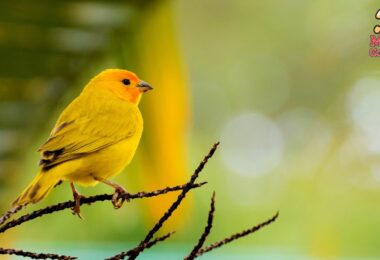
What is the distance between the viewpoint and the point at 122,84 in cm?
78

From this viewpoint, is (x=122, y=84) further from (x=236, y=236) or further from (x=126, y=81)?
(x=236, y=236)

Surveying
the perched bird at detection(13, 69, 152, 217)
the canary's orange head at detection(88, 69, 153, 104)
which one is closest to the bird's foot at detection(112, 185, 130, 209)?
the perched bird at detection(13, 69, 152, 217)

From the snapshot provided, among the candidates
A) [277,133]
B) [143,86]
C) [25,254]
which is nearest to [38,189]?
[25,254]

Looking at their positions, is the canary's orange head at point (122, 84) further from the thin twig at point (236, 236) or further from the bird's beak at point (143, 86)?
the thin twig at point (236, 236)

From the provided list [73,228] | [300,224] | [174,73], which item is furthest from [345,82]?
[174,73]

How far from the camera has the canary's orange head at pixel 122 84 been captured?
73 centimetres

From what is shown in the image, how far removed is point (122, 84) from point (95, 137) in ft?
0.30

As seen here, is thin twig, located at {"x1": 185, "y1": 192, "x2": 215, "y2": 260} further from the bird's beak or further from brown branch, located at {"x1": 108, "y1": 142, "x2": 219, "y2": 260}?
the bird's beak

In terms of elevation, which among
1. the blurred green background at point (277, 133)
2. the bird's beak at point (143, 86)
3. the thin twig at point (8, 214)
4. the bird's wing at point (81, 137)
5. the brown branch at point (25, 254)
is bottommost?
the brown branch at point (25, 254)

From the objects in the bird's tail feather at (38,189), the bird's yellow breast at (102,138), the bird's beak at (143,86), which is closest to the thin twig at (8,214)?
the bird's tail feather at (38,189)

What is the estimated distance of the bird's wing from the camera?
0.66 meters

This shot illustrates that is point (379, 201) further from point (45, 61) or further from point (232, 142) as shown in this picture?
point (45, 61)

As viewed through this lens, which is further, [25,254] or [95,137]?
[95,137]

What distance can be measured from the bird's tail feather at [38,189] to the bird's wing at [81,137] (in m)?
0.02
